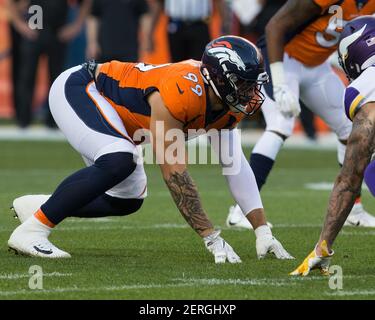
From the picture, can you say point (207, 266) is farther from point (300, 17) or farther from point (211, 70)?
point (300, 17)

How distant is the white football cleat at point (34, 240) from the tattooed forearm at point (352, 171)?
156cm

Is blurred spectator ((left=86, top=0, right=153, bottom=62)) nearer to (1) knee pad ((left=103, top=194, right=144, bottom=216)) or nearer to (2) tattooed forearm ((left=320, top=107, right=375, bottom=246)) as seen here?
(1) knee pad ((left=103, top=194, right=144, bottom=216))

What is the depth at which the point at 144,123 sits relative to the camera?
19.5 feet

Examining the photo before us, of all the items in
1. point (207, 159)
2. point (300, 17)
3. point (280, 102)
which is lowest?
point (207, 159)

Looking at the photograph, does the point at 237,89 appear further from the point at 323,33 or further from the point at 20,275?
the point at 323,33

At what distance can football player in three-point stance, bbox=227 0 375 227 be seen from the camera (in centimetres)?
725

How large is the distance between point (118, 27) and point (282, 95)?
7823 millimetres

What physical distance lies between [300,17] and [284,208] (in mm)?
1823

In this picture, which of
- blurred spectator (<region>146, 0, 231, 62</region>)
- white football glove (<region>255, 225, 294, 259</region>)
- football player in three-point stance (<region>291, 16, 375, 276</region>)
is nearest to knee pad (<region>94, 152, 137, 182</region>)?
white football glove (<region>255, 225, 294, 259</region>)

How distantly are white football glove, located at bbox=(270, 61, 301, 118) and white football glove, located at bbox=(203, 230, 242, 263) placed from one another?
1.68 m

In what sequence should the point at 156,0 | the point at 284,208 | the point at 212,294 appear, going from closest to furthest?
the point at 212,294
the point at 284,208
the point at 156,0

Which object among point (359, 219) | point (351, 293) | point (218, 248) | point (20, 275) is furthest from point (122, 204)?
point (359, 219)

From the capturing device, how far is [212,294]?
16.0ft
